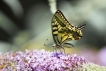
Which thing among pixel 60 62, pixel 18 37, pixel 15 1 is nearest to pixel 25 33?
pixel 18 37

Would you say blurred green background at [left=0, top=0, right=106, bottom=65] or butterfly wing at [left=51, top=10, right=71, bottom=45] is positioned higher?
blurred green background at [left=0, top=0, right=106, bottom=65]

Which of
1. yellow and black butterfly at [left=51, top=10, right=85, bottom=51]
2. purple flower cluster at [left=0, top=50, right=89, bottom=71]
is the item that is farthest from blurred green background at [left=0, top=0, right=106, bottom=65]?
purple flower cluster at [left=0, top=50, right=89, bottom=71]

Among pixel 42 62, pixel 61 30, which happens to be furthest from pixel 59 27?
pixel 42 62

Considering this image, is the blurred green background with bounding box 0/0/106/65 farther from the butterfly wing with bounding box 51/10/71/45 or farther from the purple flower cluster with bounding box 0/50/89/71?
the purple flower cluster with bounding box 0/50/89/71

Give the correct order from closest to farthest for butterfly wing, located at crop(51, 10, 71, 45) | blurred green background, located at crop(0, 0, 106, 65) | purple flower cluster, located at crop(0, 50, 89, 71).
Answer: purple flower cluster, located at crop(0, 50, 89, 71) < butterfly wing, located at crop(51, 10, 71, 45) < blurred green background, located at crop(0, 0, 106, 65)

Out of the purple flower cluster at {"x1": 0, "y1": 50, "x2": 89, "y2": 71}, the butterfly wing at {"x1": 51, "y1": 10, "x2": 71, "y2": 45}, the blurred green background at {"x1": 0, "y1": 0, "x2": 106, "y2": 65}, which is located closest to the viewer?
the purple flower cluster at {"x1": 0, "y1": 50, "x2": 89, "y2": 71}

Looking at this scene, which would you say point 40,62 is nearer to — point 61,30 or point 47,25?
point 61,30
